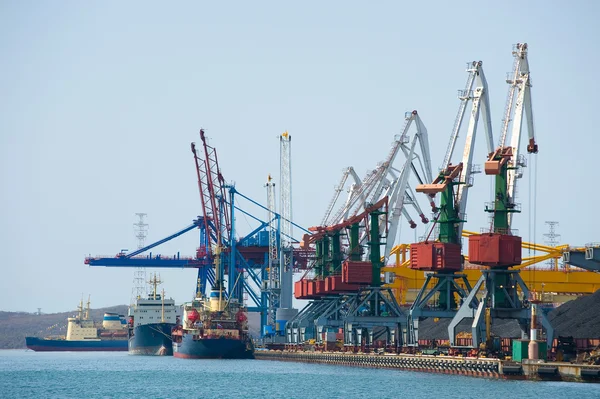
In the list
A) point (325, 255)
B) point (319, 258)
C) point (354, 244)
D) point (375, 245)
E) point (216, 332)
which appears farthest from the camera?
point (319, 258)

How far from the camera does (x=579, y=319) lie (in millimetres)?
91000

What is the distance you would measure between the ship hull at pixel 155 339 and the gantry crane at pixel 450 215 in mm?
66424

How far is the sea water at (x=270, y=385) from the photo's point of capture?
74125 millimetres

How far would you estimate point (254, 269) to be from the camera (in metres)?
178

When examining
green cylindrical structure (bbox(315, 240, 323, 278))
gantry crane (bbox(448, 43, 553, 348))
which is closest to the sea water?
gantry crane (bbox(448, 43, 553, 348))

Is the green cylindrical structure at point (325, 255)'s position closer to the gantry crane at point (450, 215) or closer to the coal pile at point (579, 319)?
the gantry crane at point (450, 215)

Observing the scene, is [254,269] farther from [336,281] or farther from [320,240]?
[336,281]

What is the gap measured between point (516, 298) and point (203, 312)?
192 ft

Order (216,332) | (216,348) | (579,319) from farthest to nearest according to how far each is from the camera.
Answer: (216,332) < (216,348) < (579,319)

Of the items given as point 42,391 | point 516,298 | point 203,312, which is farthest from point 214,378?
point 203,312

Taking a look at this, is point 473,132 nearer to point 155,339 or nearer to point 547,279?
point 547,279

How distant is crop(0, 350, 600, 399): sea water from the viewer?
74.1 meters

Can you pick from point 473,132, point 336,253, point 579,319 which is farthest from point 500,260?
point 336,253

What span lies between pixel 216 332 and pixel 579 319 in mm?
56970
